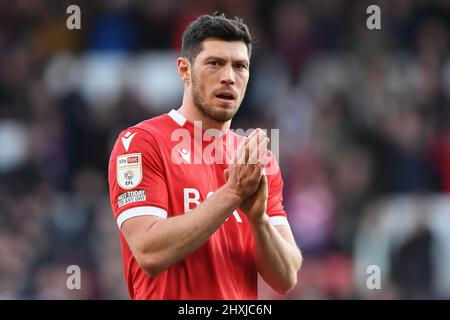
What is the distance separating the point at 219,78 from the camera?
4.88 meters

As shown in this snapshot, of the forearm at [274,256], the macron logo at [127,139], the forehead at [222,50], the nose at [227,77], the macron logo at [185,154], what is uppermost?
the forehead at [222,50]

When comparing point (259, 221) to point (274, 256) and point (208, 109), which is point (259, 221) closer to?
point (274, 256)

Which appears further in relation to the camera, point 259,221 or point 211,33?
point 211,33

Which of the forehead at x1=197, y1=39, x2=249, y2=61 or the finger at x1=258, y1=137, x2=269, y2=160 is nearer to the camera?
the finger at x1=258, y1=137, x2=269, y2=160

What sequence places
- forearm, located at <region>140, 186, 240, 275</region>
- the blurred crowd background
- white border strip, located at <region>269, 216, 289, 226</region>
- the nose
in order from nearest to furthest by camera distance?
forearm, located at <region>140, 186, 240, 275</region>, the nose, white border strip, located at <region>269, 216, 289, 226</region>, the blurred crowd background

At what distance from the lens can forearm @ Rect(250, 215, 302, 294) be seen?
4660mm

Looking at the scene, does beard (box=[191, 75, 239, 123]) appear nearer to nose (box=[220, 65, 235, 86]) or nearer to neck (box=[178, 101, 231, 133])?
neck (box=[178, 101, 231, 133])

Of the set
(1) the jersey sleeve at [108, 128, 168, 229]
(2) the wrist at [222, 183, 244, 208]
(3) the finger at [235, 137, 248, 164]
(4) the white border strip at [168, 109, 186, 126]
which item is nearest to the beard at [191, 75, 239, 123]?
(4) the white border strip at [168, 109, 186, 126]

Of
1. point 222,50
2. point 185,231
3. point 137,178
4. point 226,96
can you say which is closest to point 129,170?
point 137,178

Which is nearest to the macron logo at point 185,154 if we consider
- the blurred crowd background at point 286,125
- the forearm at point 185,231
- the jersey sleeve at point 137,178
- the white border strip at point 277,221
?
the jersey sleeve at point 137,178

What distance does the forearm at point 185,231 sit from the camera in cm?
436

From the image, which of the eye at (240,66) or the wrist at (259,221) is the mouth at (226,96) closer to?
the eye at (240,66)

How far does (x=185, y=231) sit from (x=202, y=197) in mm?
434
